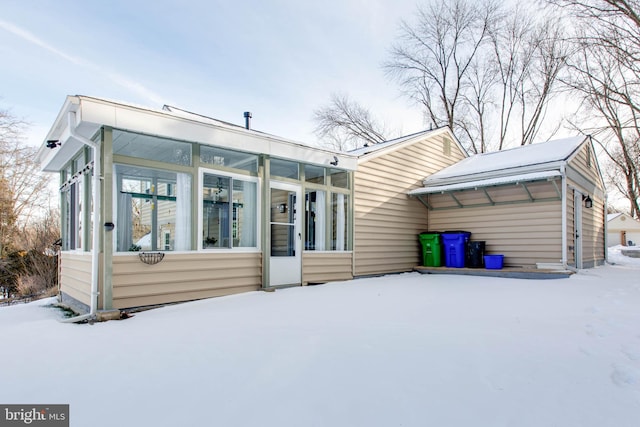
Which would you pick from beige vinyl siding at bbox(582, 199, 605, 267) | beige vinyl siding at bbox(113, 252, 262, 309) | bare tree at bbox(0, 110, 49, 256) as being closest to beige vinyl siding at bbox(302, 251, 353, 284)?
beige vinyl siding at bbox(113, 252, 262, 309)

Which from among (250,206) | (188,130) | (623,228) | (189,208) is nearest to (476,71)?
(250,206)

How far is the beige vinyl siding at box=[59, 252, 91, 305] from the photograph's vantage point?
4.55 metres

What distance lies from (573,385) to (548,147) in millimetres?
8362

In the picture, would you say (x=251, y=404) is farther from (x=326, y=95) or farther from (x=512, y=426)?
(x=326, y=95)

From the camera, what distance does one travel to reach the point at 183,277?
192 inches

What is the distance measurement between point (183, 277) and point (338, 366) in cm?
308

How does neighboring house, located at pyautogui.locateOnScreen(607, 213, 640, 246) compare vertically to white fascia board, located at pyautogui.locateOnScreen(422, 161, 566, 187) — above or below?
below

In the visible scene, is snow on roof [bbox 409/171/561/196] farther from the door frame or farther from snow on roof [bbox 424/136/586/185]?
the door frame

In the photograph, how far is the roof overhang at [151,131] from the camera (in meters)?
4.21

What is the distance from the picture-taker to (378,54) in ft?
61.0

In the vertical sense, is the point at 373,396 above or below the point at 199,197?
below

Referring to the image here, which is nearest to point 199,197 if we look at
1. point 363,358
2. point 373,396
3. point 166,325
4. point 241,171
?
point 241,171

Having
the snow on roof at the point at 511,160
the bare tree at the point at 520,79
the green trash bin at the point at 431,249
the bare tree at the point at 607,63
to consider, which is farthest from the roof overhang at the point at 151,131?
the bare tree at the point at 520,79

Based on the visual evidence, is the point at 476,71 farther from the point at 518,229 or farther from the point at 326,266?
the point at 326,266
